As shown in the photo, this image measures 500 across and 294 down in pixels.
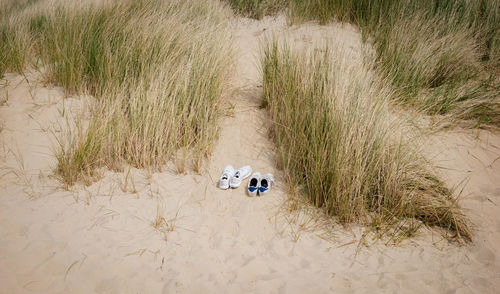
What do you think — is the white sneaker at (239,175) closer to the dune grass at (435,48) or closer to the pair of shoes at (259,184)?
the pair of shoes at (259,184)

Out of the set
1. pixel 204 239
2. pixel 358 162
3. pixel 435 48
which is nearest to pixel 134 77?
pixel 204 239

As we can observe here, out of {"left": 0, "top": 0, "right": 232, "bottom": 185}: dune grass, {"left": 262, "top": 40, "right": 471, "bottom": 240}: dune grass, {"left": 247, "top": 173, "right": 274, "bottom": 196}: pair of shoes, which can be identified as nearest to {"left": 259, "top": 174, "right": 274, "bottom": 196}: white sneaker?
{"left": 247, "top": 173, "right": 274, "bottom": 196}: pair of shoes

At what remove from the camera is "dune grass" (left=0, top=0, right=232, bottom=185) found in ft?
9.75

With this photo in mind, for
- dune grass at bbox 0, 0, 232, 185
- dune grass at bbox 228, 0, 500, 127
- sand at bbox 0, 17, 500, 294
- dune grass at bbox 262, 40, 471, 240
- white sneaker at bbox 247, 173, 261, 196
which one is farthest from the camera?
dune grass at bbox 228, 0, 500, 127

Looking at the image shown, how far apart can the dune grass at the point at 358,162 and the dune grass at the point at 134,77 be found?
1.06 m

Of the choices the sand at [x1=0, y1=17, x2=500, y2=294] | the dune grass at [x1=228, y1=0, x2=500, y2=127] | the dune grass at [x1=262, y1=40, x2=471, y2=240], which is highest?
the dune grass at [x1=228, y1=0, x2=500, y2=127]

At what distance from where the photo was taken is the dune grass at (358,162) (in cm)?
251

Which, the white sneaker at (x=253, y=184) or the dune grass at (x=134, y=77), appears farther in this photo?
the dune grass at (x=134, y=77)

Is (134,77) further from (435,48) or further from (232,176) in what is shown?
(435,48)

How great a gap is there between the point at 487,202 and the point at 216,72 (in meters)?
3.10

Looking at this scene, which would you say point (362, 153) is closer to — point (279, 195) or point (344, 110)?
point (344, 110)

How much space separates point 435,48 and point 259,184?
10.8 feet

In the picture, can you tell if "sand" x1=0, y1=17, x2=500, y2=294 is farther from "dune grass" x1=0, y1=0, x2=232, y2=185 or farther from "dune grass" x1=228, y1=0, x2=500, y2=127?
"dune grass" x1=228, y1=0, x2=500, y2=127

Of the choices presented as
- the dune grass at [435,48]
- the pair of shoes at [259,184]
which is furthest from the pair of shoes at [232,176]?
the dune grass at [435,48]
